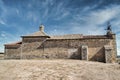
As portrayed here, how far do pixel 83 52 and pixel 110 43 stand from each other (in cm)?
504

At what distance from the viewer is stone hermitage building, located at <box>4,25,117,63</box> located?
2217 centimetres

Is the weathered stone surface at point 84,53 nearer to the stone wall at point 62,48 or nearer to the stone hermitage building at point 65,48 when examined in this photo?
the stone hermitage building at point 65,48

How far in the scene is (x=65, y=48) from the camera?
922 inches

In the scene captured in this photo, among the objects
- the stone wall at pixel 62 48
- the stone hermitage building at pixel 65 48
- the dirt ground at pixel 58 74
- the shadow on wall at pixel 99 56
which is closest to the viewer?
the dirt ground at pixel 58 74

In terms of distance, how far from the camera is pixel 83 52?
22.1m

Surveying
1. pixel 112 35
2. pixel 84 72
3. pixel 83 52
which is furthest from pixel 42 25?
pixel 84 72

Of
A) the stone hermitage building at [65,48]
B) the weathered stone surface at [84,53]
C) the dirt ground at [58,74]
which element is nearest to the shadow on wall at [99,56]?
the stone hermitage building at [65,48]

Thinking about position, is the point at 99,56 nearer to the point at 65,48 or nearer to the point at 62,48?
the point at 65,48

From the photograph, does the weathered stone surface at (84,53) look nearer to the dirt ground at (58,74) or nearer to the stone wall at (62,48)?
the stone wall at (62,48)

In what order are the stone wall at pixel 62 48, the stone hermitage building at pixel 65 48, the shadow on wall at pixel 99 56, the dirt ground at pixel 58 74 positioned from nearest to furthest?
1. the dirt ground at pixel 58 74
2. the shadow on wall at pixel 99 56
3. the stone hermitage building at pixel 65 48
4. the stone wall at pixel 62 48

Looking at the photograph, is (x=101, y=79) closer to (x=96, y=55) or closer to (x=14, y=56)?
(x=96, y=55)

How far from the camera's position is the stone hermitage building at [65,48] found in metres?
22.2

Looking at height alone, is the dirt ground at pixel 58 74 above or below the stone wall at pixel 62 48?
below

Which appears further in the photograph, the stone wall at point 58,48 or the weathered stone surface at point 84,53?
the stone wall at point 58,48
